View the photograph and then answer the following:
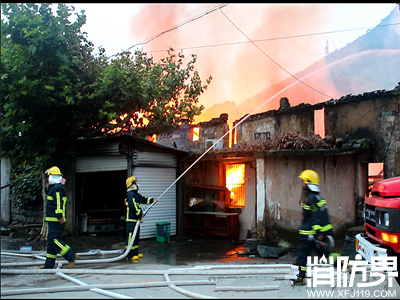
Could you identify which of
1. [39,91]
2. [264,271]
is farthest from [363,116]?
[39,91]

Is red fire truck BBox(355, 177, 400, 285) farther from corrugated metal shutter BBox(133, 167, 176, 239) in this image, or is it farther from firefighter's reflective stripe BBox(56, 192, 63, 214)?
corrugated metal shutter BBox(133, 167, 176, 239)

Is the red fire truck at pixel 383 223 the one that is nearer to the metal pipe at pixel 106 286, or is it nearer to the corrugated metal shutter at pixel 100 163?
the metal pipe at pixel 106 286

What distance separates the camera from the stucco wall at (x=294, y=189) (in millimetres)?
11070

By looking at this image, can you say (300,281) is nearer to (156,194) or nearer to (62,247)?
(62,247)

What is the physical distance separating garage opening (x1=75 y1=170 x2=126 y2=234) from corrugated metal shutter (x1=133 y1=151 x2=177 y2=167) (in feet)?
7.39

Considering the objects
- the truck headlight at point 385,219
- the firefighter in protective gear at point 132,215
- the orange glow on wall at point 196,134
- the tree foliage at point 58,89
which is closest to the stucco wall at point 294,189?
the firefighter in protective gear at point 132,215

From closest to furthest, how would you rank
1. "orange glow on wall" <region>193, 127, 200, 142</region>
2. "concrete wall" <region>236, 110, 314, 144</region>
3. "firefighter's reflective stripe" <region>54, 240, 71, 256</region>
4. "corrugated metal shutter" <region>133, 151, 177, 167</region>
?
"firefighter's reflective stripe" <region>54, 240, 71, 256</region> < "corrugated metal shutter" <region>133, 151, 177, 167</region> < "concrete wall" <region>236, 110, 314, 144</region> < "orange glow on wall" <region>193, 127, 200, 142</region>

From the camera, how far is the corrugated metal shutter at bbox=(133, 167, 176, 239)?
40.4 ft

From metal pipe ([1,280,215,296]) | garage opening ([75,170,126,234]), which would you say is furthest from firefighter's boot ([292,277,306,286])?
garage opening ([75,170,126,234])

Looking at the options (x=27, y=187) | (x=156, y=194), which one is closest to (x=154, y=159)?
(x=156, y=194)

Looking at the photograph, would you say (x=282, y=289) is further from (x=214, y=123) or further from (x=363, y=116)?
(x=214, y=123)

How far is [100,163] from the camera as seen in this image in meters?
12.8

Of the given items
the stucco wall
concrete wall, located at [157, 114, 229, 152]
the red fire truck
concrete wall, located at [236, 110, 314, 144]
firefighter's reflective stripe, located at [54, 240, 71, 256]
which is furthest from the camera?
concrete wall, located at [157, 114, 229, 152]

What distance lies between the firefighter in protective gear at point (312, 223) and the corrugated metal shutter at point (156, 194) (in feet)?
23.3
